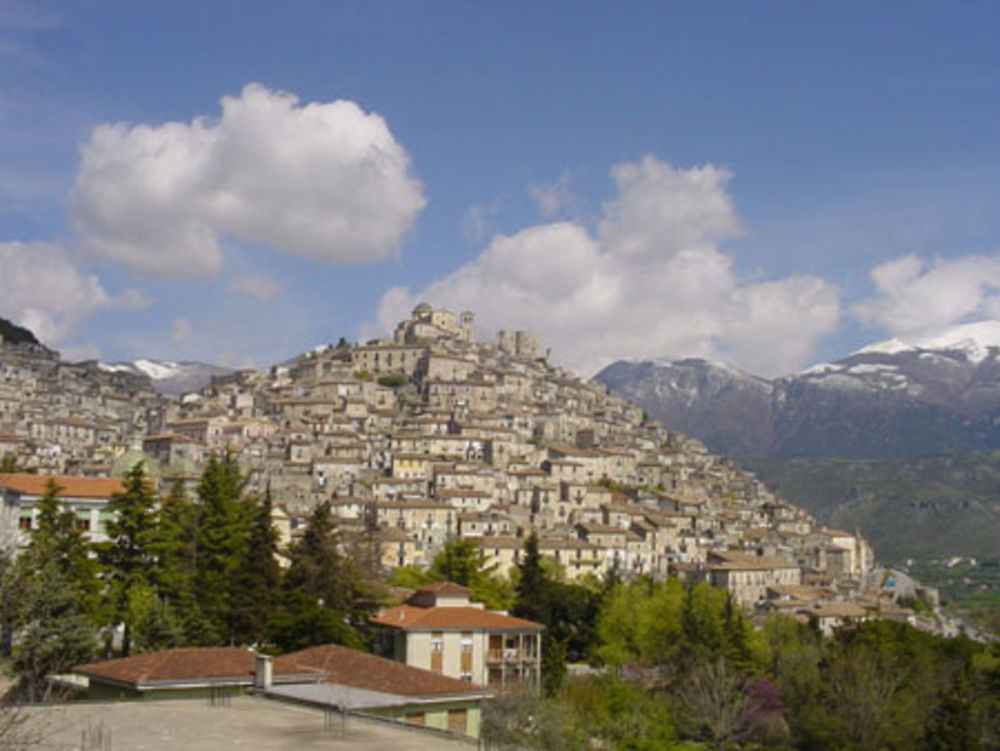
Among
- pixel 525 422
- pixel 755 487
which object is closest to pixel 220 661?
pixel 525 422

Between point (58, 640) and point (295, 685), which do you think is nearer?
point (295, 685)

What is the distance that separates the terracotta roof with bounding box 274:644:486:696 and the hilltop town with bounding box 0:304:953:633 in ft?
112

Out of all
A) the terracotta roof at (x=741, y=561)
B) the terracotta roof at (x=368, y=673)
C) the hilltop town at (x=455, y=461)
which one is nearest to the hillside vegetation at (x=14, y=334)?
the hilltop town at (x=455, y=461)

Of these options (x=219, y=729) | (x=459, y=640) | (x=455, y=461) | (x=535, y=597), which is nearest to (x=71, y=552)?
(x=459, y=640)

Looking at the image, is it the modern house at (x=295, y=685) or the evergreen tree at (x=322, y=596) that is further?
the evergreen tree at (x=322, y=596)

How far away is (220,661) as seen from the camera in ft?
103

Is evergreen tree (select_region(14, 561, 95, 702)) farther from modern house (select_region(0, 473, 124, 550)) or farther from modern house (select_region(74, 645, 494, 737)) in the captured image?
modern house (select_region(0, 473, 124, 550))

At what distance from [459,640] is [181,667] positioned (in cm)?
2106

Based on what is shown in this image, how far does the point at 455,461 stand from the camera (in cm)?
10625

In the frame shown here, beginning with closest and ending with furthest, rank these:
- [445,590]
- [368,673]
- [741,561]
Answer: [368,673]
[445,590]
[741,561]

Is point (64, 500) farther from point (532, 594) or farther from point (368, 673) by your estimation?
point (532, 594)

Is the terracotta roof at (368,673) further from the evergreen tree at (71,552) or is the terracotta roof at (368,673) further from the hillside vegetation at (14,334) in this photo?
the hillside vegetation at (14,334)

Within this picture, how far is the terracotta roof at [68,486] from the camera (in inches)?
2042

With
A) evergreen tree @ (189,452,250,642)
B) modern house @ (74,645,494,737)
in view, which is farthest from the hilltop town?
modern house @ (74,645,494,737)
